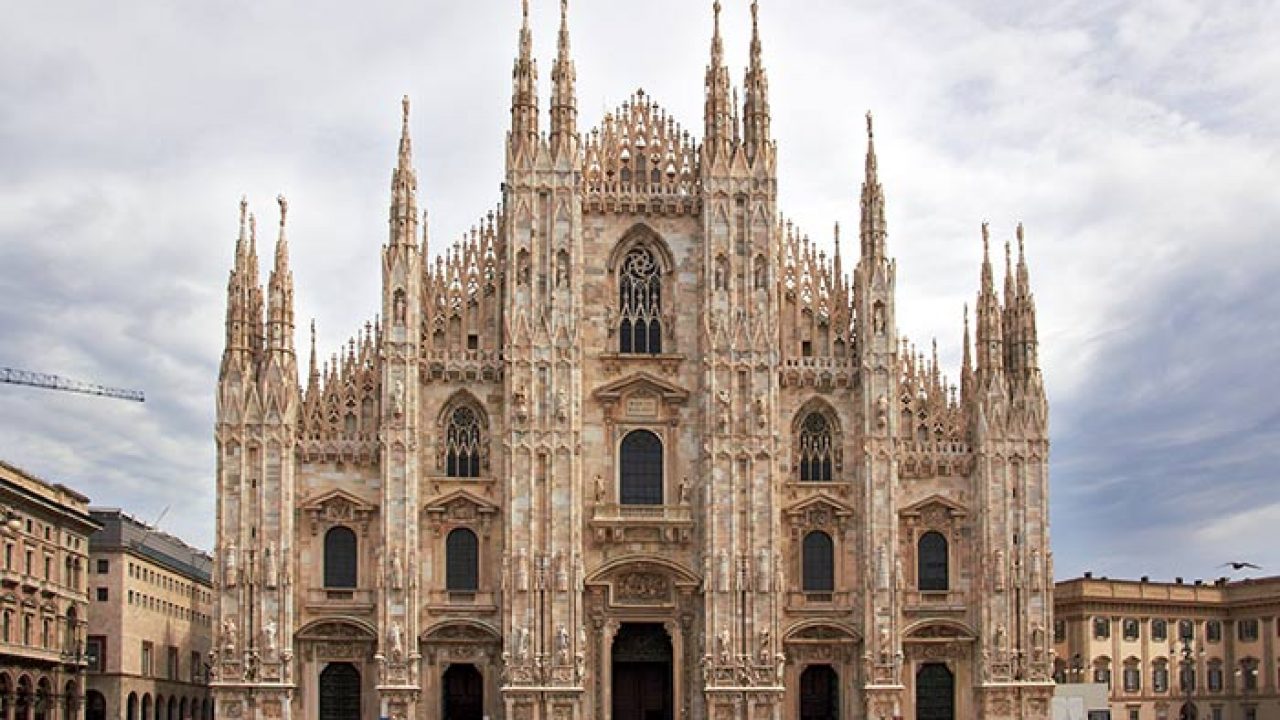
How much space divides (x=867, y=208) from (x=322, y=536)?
25.6 metres

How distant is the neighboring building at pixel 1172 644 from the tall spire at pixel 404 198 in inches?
2028

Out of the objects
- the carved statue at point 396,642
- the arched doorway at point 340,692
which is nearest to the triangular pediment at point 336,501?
the carved statue at point 396,642

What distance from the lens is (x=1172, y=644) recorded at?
346ft

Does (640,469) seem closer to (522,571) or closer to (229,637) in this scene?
(522,571)

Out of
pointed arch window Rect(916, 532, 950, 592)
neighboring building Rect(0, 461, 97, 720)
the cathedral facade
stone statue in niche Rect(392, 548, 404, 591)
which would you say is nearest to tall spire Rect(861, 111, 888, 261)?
the cathedral facade

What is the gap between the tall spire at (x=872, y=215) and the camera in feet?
233

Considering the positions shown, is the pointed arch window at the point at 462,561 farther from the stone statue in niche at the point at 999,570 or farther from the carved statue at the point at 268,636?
the stone statue in niche at the point at 999,570

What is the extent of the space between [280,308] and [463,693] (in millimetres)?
16675

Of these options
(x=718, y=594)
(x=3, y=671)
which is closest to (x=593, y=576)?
(x=718, y=594)

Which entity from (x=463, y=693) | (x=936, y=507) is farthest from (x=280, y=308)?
(x=936, y=507)

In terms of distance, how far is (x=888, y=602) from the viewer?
224ft

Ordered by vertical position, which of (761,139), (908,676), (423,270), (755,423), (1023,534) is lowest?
(908,676)

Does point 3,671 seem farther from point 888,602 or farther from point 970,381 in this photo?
point 970,381

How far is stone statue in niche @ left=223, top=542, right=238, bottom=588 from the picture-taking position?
65938 mm
